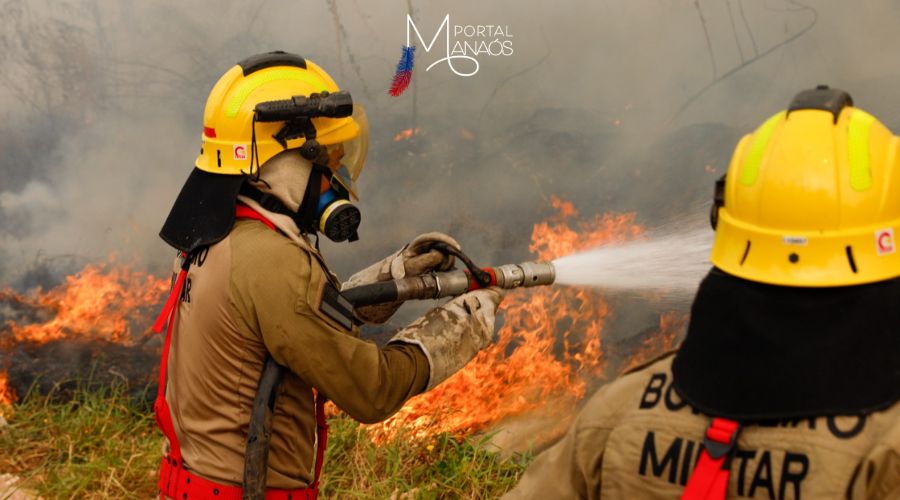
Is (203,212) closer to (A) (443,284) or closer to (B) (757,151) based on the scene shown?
(A) (443,284)

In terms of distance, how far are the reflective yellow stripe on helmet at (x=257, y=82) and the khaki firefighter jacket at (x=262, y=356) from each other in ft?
1.34

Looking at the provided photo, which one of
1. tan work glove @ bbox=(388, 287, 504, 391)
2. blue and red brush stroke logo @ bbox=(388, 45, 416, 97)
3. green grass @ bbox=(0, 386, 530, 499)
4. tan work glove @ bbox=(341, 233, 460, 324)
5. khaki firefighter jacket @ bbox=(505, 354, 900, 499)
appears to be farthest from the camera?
blue and red brush stroke logo @ bbox=(388, 45, 416, 97)

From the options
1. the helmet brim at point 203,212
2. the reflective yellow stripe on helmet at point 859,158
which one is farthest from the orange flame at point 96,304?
the reflective yellow stripe on helmet at point 859,158

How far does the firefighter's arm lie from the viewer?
3076mm

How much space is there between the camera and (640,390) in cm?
215

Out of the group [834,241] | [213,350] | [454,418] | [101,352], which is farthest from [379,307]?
[101,352]

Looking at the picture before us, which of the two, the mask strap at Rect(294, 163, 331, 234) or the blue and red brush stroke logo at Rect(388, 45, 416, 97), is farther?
the blue and red brush stroke logo at Rect(388, 45, 416, 97)

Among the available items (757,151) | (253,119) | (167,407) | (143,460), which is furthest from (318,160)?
(143,460)

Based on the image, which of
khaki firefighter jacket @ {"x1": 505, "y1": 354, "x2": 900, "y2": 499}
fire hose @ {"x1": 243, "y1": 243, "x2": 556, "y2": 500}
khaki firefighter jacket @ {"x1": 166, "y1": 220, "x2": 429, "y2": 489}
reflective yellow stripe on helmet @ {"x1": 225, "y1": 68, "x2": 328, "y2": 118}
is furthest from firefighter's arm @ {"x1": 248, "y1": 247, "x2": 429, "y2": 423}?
khaki firefighter jacket @ {"x1": 505, "y1": 354, "x2": 900, "y2": 499}

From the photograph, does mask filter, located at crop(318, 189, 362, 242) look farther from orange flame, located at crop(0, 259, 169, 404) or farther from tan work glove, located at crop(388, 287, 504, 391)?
orange flame, located at crop(0, 259, 169, 404)

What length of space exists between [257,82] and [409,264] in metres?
0.84

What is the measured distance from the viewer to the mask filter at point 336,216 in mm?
3387

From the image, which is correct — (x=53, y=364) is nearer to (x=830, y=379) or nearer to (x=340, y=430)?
(x=340, y=430)

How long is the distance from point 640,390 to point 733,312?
0.26m
